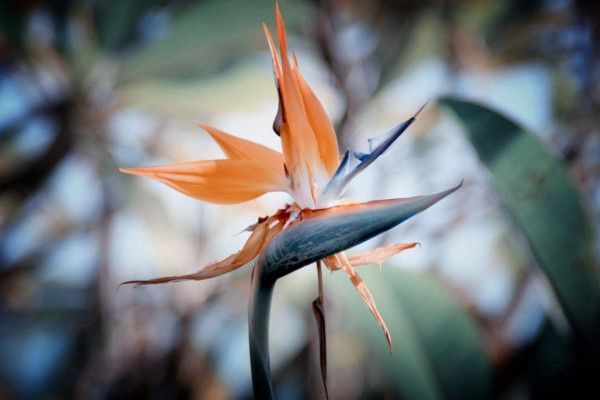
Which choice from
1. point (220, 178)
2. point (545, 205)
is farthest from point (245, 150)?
point (545, 205)

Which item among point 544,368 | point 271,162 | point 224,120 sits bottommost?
point 544,368

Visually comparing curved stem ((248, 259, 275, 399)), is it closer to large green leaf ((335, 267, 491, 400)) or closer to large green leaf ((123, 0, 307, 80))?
large green leaf ((335, 267, 491, 400))

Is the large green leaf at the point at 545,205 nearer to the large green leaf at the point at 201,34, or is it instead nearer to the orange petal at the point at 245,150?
the orange petal at the point at 245,150

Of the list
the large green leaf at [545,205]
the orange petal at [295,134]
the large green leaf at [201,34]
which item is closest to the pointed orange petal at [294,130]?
the orange petal at [295,134]

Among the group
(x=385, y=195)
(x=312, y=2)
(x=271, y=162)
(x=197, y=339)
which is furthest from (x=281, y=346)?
(x=271, y=162)

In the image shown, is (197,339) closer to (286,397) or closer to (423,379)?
(286,397)

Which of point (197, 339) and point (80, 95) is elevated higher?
point (80, 95)
